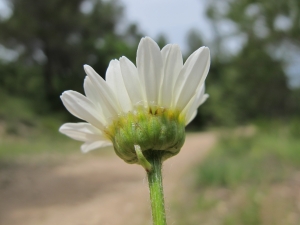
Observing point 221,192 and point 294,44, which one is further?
point 294,44

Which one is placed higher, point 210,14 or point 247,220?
point 210,14

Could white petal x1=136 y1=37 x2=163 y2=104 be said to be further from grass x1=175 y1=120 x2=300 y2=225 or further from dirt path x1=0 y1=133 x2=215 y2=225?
grass x1=175 y1=120 x2=300 y2=225

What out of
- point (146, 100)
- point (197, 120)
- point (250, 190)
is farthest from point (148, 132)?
point (197, 120)

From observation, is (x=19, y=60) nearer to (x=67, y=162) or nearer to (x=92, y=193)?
(x=67, y=162)

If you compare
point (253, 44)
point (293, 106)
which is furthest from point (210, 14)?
point (293, 106)

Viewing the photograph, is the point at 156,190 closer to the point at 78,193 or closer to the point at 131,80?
the point at 131,80

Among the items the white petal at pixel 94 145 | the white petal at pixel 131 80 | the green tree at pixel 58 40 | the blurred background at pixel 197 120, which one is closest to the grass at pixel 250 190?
the blurred background at pixel 197 120

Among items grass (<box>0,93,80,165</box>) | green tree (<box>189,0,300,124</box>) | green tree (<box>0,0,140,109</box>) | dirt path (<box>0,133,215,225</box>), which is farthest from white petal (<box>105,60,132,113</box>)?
green tree (<box>0,0,140,109</box>)
